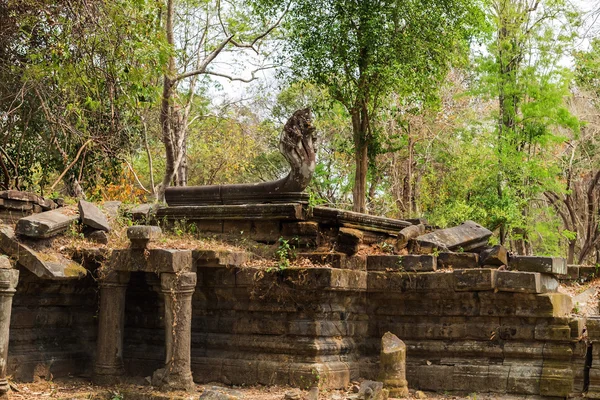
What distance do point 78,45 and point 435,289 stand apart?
19.3 feet

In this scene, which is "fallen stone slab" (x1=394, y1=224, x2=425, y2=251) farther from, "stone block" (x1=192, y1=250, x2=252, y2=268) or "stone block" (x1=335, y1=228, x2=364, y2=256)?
"stone block" (x1=192, y1=250, x2=252, y2=268)

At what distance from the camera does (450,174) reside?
2419cm

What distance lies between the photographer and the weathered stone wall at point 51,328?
935 centimetres

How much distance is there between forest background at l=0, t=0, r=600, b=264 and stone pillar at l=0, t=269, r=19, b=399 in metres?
2.97

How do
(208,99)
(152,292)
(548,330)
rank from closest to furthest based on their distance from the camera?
(548,330) < (152,292) < (208,99)

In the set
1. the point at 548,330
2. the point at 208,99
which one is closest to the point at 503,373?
the point at 548,330

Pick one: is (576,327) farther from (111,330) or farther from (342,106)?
(342,106)

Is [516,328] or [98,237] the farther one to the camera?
[98,237]

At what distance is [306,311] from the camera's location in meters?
9.13

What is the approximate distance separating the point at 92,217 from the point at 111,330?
Answer: 1517 millimetres

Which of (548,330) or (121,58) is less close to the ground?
(121,58)

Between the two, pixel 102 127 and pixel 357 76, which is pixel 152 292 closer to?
pixel 102 127

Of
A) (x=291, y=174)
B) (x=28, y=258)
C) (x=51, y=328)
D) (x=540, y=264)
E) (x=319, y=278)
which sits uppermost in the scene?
(x=291, y=174)

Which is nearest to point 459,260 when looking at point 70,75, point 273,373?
point 273,373
